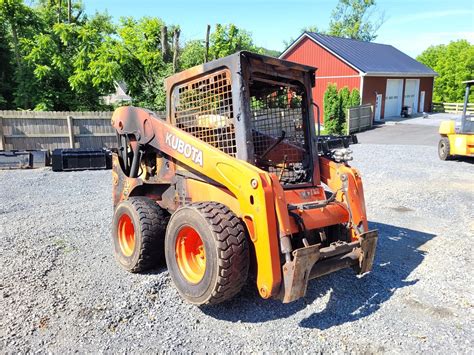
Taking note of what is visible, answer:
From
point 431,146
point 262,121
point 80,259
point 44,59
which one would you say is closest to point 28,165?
point 44,59

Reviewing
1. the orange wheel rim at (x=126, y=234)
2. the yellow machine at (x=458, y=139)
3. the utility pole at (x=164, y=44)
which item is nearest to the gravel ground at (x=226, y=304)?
the orange wheel rim at (x=126, y=234)

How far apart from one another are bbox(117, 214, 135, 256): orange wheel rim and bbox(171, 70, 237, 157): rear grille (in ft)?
4.31

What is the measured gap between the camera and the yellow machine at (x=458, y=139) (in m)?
12.1

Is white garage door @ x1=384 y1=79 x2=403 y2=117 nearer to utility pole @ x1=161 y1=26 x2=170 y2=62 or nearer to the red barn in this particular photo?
the red barn

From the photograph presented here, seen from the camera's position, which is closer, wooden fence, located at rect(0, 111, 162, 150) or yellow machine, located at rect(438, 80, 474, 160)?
yellow machine, located at rect(438, 80, 474, 160)

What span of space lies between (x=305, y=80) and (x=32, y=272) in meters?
3.65

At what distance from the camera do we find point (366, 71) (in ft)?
81.1

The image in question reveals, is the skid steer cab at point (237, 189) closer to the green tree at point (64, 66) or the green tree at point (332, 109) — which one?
the green tree at point (64, 66)

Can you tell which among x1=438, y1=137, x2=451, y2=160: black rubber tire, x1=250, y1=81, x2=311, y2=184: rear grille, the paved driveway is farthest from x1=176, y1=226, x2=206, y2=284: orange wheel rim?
the paved driveway

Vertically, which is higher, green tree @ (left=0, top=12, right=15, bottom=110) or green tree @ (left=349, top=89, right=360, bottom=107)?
green tree @ (left=0, top=12, right=15, bottom=110)

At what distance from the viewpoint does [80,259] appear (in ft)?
16.1

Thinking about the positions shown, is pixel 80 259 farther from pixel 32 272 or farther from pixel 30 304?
pixel 30 304

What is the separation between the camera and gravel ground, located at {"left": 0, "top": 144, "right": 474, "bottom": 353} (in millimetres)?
3305

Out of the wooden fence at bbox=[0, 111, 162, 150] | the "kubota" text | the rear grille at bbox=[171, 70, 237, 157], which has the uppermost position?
the rear grille at bbox=[171, 70, 237, 157]
